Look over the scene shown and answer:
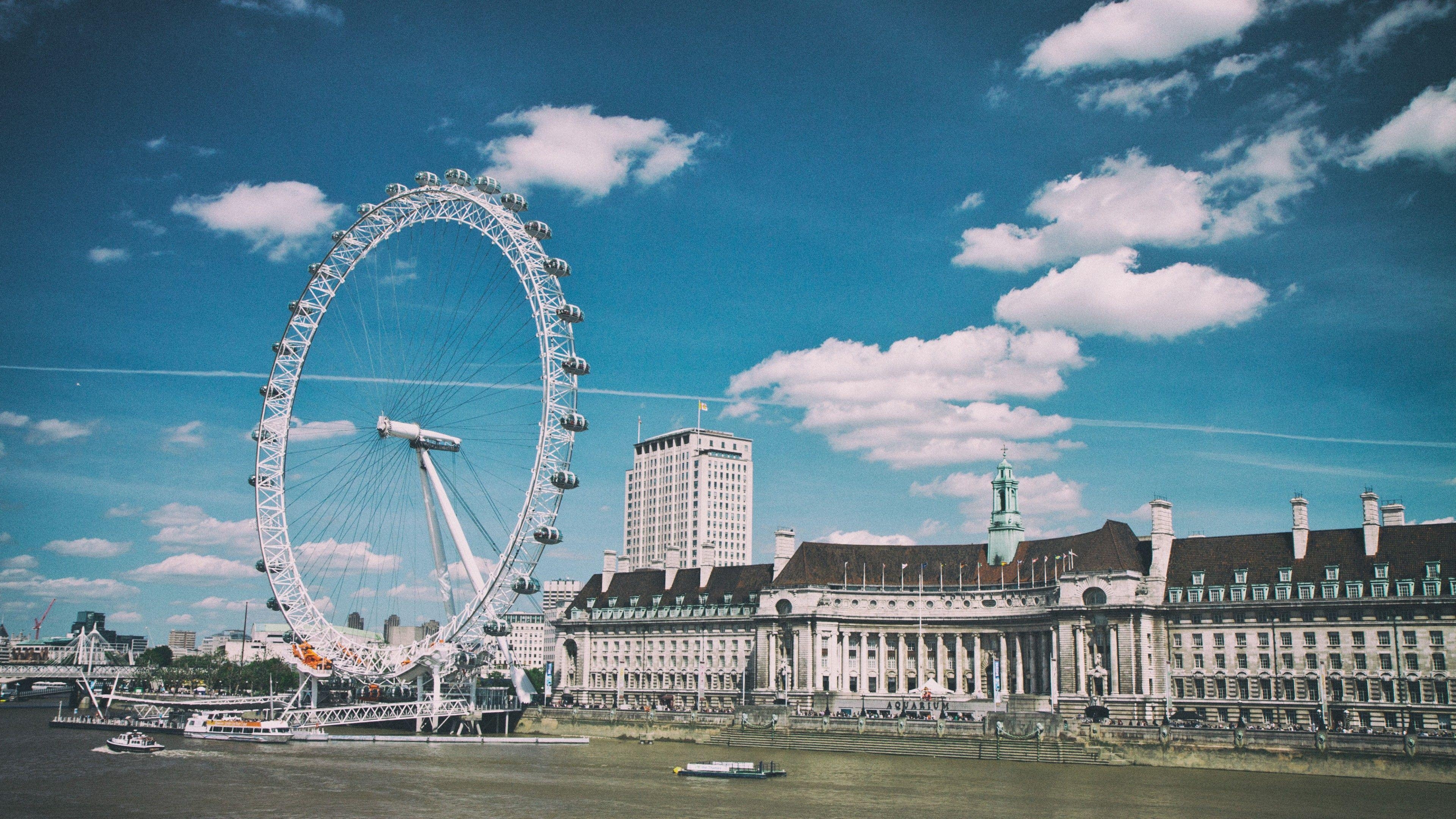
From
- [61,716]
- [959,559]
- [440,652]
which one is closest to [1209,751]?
[959,559]

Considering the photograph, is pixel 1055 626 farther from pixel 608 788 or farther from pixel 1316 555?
pixel 608 788

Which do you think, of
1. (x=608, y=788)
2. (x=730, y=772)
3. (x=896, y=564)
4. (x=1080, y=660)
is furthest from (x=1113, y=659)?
(x=608, y=788)

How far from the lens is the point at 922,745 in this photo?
3568 inches

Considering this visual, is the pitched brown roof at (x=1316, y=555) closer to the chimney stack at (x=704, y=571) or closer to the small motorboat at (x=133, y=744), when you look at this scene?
the chimney stack at (x=704, y=571)

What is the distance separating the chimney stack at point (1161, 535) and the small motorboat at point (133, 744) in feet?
265

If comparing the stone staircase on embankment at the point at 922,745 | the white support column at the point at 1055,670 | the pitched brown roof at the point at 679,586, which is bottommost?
the stone staircase on embankment at the point at 922,745

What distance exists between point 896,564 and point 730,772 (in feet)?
195

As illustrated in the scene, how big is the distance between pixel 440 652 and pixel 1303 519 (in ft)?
236

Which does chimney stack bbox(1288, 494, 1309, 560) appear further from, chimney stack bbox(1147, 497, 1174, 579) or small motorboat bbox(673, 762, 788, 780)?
small motorboat bbox(673, 762, 788, 780)

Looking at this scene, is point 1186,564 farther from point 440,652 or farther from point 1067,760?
point 440,652

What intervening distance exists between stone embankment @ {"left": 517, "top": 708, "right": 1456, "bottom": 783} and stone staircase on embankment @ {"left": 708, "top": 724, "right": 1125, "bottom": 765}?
0.25 ft

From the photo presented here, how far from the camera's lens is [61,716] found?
5037 inches

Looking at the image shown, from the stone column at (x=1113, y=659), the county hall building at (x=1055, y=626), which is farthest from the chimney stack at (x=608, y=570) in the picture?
the stone column at (x=1113, y=659)

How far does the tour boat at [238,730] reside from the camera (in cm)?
9583
